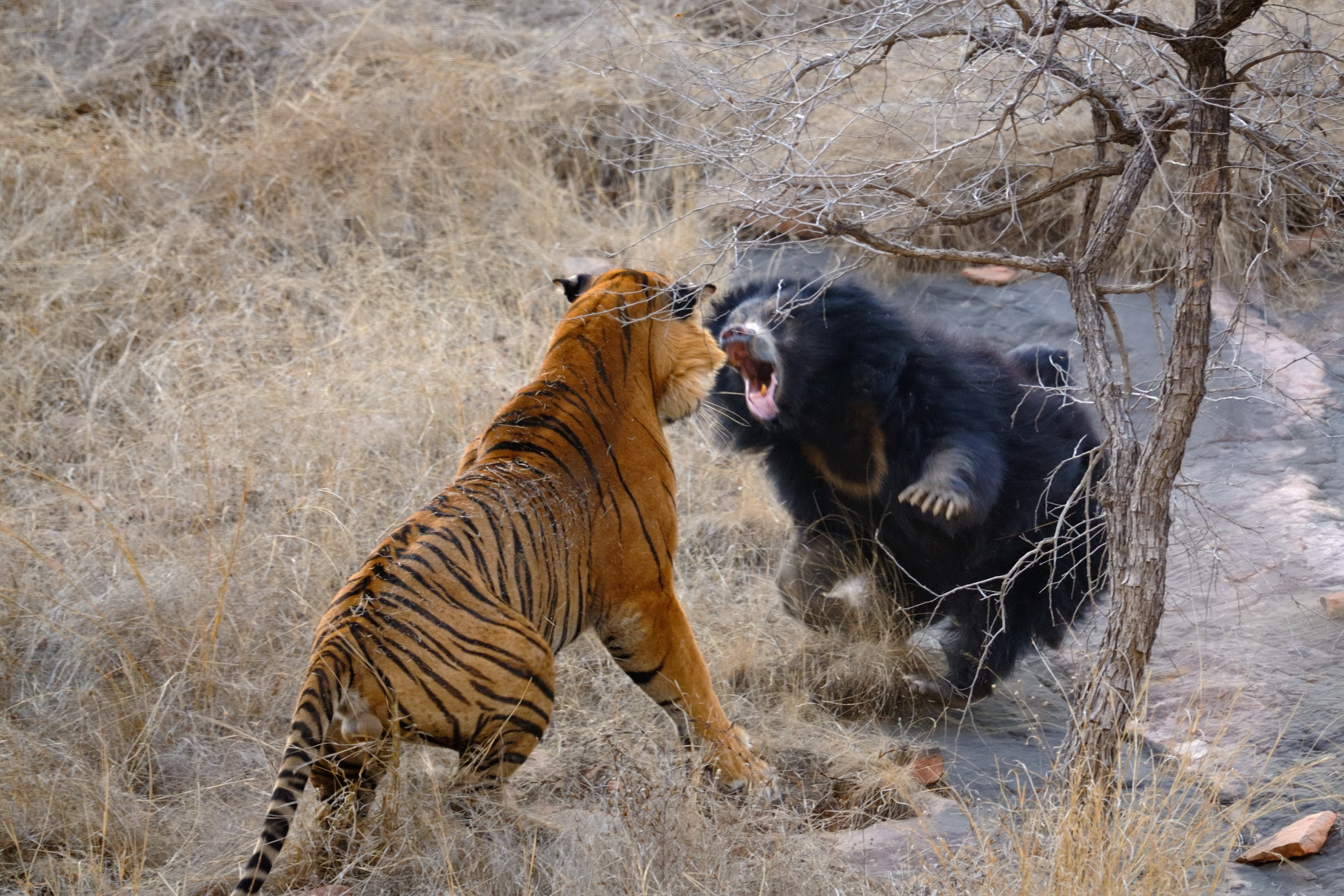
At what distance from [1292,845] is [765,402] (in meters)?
2.16

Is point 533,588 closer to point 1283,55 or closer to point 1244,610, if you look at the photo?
point 1283,55

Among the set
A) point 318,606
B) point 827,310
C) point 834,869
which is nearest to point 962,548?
point 827,310

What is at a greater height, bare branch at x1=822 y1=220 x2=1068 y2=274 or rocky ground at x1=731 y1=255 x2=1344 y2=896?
bare branch at x1=822 y1=220 x2=1068 y2=274

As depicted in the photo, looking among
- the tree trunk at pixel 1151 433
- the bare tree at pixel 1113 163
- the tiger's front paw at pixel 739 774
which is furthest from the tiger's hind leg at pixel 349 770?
the tree trunk at pixel 1151 433

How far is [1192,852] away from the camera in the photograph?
249 centimetres

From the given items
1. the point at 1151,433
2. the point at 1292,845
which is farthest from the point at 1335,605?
the point at 1151,433

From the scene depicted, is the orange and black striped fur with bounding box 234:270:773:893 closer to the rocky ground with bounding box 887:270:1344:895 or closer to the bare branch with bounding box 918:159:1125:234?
the bare branch with bounding box 918:159:1125:234

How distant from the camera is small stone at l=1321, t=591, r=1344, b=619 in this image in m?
4.19

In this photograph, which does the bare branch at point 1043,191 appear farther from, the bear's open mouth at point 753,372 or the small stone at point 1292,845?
the small stone at point 1292,845

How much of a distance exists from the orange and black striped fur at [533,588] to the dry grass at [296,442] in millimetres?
267

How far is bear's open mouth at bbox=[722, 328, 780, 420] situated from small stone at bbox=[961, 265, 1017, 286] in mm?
2669

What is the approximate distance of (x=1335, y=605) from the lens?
4.20m

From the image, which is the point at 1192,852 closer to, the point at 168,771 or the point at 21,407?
the point at 168,771

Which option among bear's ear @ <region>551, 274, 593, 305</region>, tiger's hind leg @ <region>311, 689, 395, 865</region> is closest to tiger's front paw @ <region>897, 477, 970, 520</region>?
bear's ear @ <region>551, 274, 593, 305</region>
